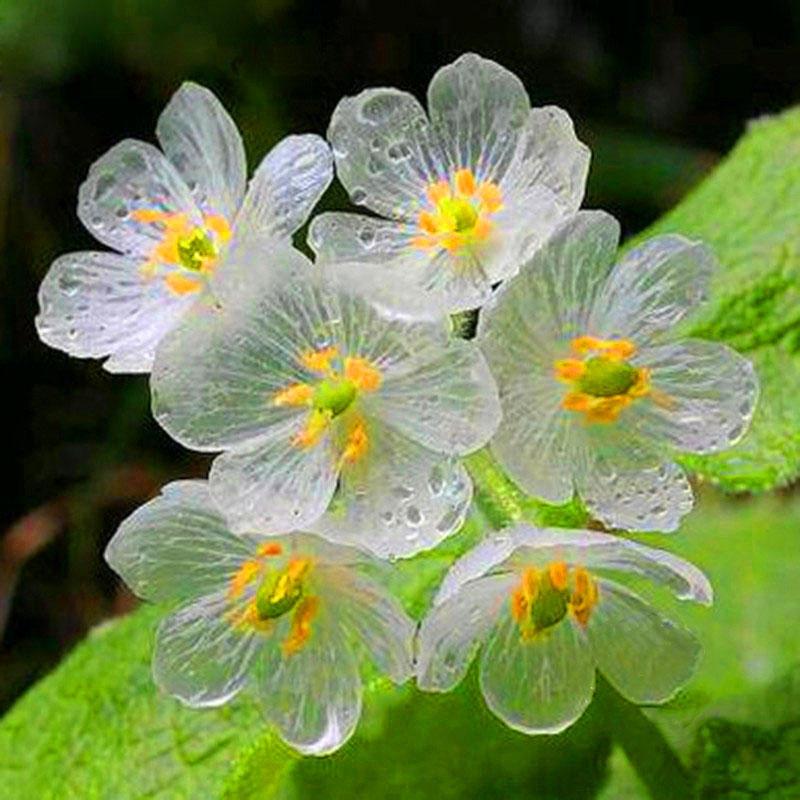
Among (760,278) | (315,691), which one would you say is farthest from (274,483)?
(760,278)

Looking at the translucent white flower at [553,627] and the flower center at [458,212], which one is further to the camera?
the flower center at [458,212]

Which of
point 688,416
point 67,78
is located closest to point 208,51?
point 67,78

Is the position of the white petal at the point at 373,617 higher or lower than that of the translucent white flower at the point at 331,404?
lower

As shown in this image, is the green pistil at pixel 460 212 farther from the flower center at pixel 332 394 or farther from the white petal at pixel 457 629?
the white petal at pixel 457 629

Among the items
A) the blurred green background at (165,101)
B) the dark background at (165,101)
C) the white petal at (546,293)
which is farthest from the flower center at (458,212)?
the dark background at (165,101)

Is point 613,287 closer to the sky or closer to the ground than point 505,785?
closer to the sky

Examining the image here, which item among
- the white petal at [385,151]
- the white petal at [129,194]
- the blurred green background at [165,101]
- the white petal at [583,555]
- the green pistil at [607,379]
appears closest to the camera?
the white petal at [583,555]

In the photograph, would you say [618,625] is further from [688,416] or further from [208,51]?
[208,51]

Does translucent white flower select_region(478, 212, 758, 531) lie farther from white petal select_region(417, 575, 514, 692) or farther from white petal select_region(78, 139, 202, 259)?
white petal select_region(78, 139, 202, 259)
